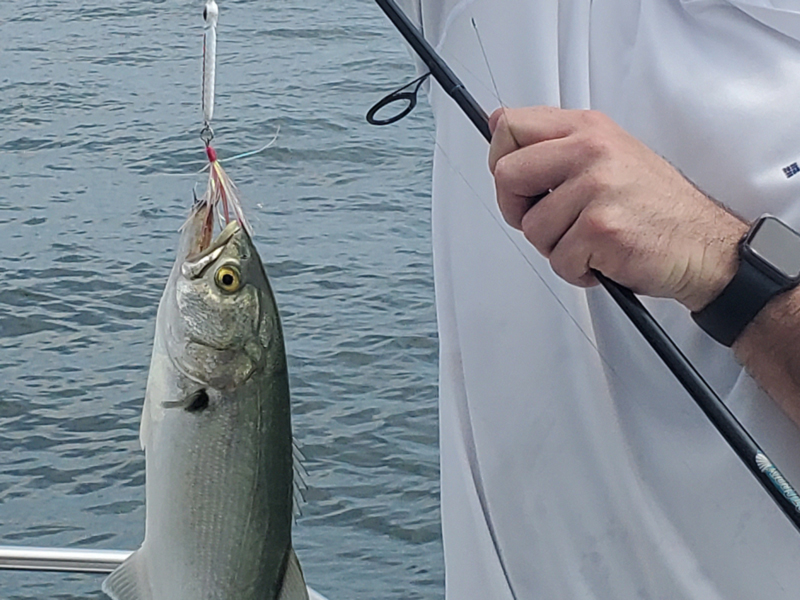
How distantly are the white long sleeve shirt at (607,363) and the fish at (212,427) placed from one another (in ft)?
0.80

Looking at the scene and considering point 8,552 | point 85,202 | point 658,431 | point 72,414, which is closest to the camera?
point 658,431

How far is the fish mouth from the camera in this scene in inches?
61.6

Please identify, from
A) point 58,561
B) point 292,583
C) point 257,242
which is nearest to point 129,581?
point 292,583

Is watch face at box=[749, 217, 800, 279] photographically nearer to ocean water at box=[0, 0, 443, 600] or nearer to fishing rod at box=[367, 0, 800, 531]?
fishing rod at box=[367, 0, 800, 531]

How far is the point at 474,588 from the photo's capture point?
1650mm

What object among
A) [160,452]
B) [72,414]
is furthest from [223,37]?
[160,452]

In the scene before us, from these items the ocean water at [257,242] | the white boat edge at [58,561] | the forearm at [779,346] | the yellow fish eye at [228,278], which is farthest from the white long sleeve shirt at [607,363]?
the ocean water at [257,242]

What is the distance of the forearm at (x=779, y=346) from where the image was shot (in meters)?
1.30

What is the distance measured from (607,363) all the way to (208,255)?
0.50m

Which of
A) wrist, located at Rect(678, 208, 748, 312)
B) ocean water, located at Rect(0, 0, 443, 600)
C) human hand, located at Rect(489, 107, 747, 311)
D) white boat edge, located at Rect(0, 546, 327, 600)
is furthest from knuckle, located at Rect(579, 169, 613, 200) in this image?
ocean water, located at Rect(0, 0, 443, 600)

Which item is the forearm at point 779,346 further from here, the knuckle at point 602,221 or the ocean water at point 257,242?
the ocean water at point 257,242

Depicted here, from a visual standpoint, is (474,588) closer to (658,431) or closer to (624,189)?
(658,431)

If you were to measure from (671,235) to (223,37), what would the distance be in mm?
9249

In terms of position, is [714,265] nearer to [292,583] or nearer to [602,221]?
[602,221]
